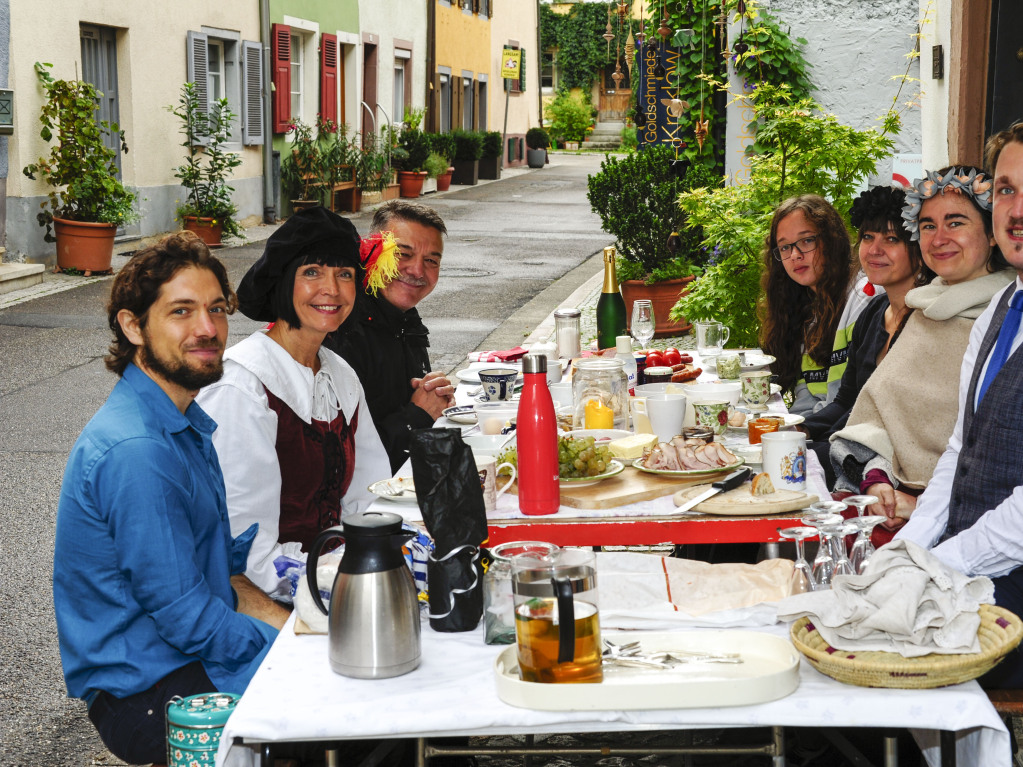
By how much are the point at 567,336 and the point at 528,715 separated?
336 centimetres

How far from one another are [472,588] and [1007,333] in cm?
168

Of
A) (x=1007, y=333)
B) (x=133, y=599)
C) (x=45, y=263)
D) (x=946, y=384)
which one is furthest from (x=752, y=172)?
(x=45, y=263)

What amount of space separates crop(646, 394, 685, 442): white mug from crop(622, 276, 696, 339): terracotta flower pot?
256 inches

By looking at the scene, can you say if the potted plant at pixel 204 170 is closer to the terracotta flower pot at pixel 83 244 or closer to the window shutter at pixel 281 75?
the terracotta flower pot at pixel 83 244

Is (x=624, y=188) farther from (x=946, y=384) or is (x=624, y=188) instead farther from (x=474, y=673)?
(x=474, y=673)

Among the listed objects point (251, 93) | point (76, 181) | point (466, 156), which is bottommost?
point (76, 181)

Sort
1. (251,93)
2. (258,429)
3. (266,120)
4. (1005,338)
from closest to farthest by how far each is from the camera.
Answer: (1005,338) → (258,429) → (251,93) → (266,120)

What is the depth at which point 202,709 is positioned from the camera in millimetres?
2236

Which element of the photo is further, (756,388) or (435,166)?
(435,166)

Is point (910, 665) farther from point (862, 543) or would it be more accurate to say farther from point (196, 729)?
point (196, 729)

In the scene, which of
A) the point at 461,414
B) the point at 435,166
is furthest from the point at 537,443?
the point at 435,166

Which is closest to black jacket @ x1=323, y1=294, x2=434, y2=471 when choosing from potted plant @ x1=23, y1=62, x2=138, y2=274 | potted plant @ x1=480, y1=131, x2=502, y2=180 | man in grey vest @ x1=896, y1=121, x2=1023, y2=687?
man in grey vest @ x1=896, y1=121, x2=1023, y2=687

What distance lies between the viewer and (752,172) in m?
8.30

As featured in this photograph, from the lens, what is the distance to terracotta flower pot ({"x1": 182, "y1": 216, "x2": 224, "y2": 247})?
52.5ft
